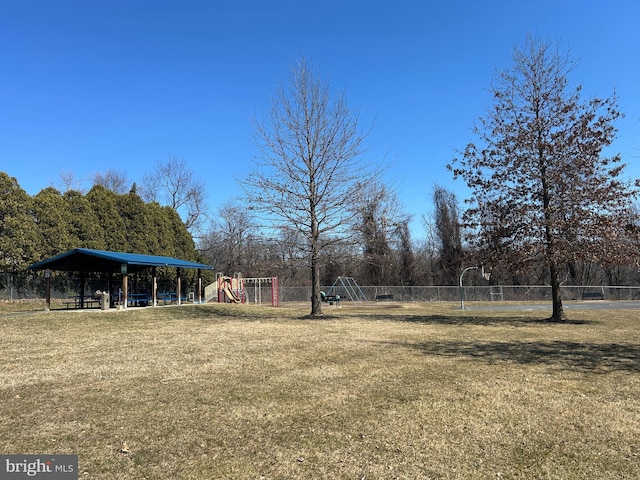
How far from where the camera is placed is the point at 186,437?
4.81 metres

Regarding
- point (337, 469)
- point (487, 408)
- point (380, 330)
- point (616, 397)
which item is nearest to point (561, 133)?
point (380, 330)

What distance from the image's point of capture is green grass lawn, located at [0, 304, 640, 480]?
4160mm

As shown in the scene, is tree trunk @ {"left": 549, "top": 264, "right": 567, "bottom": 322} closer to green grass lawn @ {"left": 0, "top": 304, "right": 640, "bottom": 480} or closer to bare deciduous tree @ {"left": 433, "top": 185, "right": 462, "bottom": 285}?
green grass lawn @ {"left": 0, "top": 304, "right": 640, "bottom": 480}

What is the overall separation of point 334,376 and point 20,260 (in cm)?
2599

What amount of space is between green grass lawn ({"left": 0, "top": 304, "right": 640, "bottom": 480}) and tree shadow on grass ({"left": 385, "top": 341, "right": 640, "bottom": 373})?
0.06m

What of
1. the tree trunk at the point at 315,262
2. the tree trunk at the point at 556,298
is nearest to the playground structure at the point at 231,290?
the tree trunk at the point at 315,262

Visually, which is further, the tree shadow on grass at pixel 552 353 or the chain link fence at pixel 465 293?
the chain link fence at pixel 465 293

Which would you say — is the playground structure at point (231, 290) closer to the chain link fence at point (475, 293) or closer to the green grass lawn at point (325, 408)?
the chain link fence at point (475, 293)

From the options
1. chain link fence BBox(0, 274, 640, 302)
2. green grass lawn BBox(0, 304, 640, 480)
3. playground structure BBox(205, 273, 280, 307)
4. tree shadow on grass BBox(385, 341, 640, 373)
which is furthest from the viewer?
chain link fence BBox(0, 274, 640, 302)

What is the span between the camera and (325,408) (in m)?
5.82

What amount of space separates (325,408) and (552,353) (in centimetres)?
682

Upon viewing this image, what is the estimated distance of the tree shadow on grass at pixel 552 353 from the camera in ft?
29.1

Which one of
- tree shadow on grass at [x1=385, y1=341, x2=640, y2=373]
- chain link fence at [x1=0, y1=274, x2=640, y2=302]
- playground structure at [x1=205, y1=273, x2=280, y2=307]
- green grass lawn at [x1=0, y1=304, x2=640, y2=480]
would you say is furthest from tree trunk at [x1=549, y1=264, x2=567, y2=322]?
chain link fence at [x1=0, y1=274, x2=640, y2=302]

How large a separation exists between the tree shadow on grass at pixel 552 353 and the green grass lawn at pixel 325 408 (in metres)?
0.06
